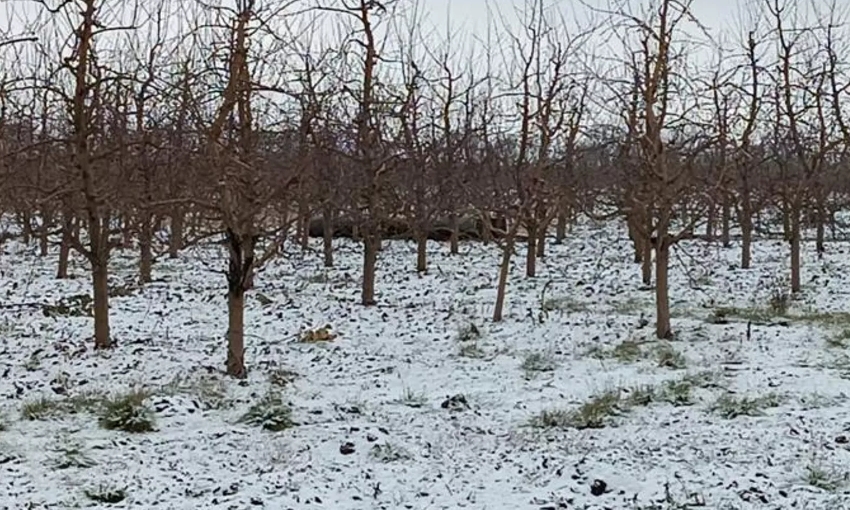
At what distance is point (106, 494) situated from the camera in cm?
480

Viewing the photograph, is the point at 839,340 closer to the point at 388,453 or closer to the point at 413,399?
the point at 413,399

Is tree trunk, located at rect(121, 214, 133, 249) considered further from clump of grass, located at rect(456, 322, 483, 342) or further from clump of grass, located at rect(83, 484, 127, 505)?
clump of grass, located at rect(83, 484, 127, 505)

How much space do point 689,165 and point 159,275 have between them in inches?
433

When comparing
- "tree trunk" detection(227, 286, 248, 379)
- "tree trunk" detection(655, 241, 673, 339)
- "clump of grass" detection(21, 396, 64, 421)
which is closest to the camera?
"clump of grass" detection(21, 396, 64, 421)

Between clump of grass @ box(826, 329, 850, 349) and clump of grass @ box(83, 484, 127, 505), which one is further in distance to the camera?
clump of grass @ box(826, 329, 850, 349)

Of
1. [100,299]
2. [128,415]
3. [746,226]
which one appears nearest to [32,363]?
[100,299]

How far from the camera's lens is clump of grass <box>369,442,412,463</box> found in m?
5.53

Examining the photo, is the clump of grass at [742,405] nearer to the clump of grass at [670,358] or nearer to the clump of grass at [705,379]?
the clump of grass at [705,379]

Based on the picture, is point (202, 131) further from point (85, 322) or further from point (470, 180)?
point (470, 180)

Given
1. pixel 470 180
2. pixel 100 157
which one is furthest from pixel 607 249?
pixel 100 157

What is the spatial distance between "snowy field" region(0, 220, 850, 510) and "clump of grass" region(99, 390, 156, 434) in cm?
10

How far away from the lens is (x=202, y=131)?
778 centimetres

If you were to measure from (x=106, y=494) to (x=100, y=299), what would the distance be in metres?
4.83

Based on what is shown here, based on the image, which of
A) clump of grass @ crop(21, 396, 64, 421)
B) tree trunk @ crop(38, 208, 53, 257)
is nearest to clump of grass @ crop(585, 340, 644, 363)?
clump of grass @ crop(21, 396, 64, 421)
